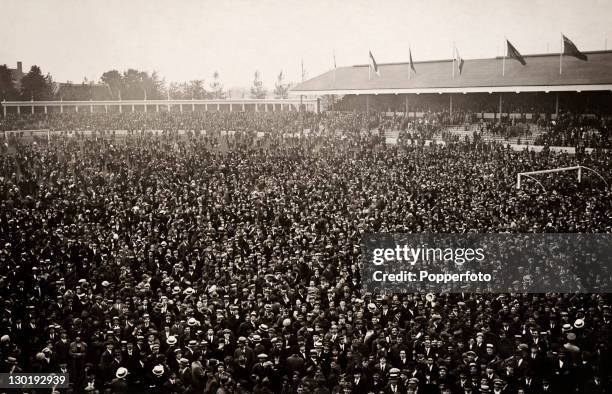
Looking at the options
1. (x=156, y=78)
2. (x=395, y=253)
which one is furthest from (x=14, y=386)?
(x=156, y=78)

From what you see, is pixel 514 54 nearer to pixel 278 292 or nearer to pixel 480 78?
pixel 480 78

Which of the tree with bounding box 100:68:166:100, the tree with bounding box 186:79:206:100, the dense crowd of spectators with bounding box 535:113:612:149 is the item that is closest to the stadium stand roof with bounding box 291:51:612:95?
the dense crowd of spectators with bounding box 535:113:612:149

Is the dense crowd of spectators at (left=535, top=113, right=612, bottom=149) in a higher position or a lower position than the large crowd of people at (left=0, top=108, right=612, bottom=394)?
higher

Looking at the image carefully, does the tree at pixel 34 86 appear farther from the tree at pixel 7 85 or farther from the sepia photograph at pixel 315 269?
the sepia photograph at pixel 315 269

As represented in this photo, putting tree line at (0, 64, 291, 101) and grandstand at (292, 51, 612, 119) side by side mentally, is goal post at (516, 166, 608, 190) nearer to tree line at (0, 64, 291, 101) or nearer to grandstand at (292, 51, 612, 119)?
grandstand at (292, 51, 612, 119)

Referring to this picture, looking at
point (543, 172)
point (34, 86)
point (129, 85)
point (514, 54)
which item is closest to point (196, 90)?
point (129, 85)

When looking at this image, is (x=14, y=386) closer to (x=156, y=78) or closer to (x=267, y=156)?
(x=267, y=156)

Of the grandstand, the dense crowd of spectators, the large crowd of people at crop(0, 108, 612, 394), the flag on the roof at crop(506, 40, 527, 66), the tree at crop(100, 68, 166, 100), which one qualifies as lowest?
the large crowd of people at crop(0, 108, 612, 394)
